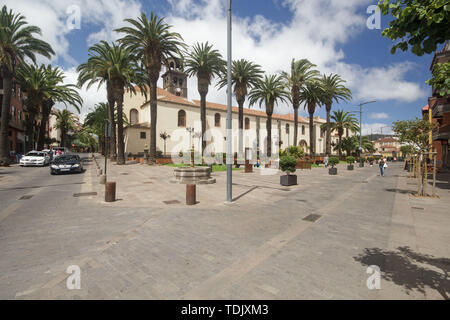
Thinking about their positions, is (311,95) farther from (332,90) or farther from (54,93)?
(54,93)

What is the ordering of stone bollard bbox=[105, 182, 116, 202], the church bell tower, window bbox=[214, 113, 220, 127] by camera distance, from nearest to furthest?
stone bollard bbox=[105, 182, 116, 202]
window bbox=[214, 113, 220, 127]
the church bell tower

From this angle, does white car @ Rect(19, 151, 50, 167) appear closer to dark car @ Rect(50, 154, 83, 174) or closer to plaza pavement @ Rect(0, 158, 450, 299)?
dark car @ Rect(50, 154, 83, 174)

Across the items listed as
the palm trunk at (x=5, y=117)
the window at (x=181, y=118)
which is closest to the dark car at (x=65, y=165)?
the palm trunk at (x=5, y=117)

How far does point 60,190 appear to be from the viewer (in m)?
10.5

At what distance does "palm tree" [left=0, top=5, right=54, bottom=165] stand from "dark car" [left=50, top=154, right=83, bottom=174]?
11.3 m

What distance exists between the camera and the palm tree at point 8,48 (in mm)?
22516

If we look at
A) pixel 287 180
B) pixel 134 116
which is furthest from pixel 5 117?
pixel 287 180

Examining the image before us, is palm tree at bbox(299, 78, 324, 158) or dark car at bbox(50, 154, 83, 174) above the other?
palm tree at bbox(299, 78, 324, 158)

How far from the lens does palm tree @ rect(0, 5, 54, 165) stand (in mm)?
22516

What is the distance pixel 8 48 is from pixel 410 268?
3411cm

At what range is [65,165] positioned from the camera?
55.2 ft

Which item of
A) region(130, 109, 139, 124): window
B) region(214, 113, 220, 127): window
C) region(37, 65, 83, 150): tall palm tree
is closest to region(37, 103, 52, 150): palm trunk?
region(37, 65, 83, 150): tall palm tree

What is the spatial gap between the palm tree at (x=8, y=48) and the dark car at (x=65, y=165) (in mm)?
11281

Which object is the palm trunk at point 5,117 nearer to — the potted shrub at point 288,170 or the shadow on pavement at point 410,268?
the potted shrub at point 288,170
